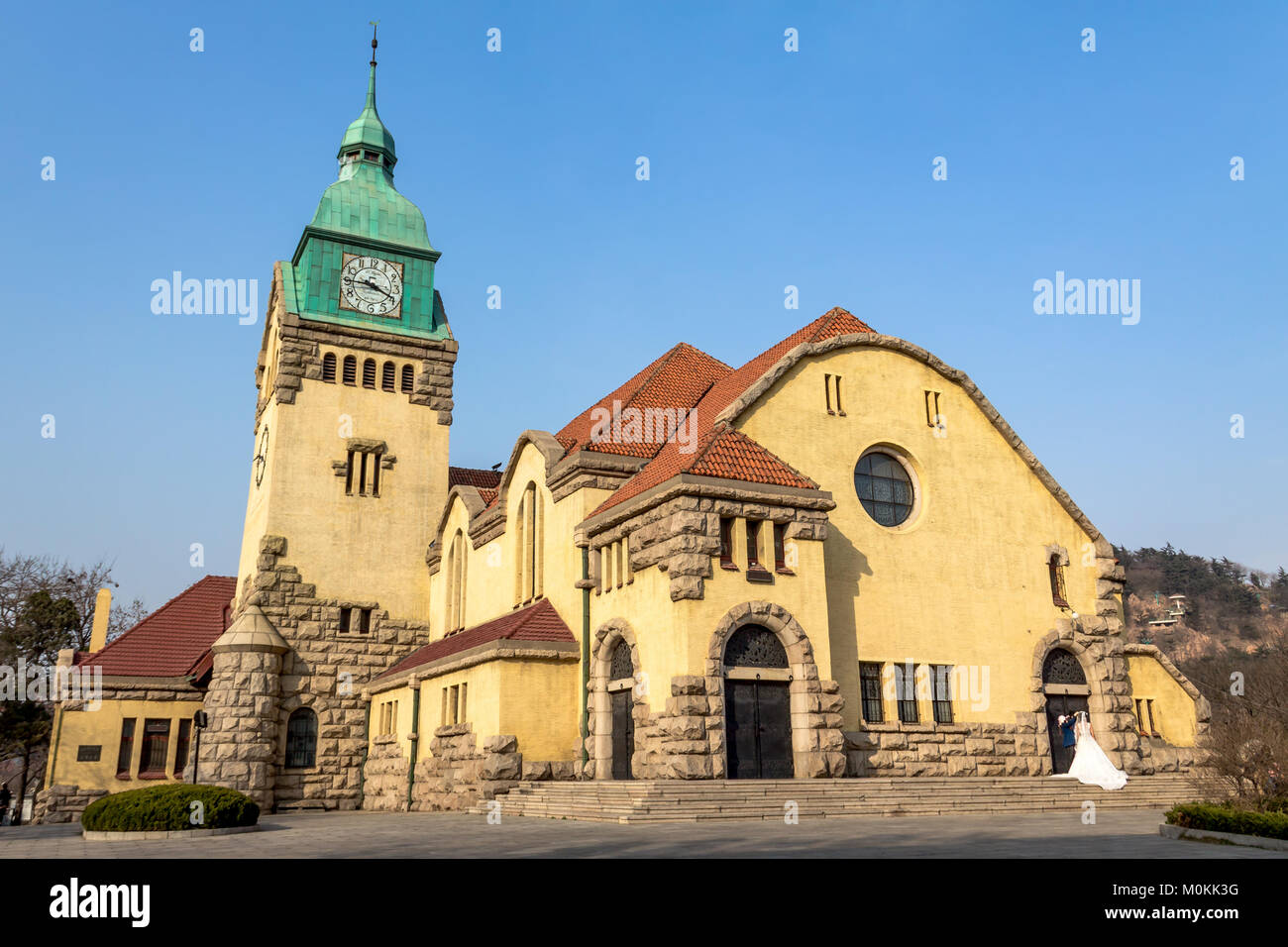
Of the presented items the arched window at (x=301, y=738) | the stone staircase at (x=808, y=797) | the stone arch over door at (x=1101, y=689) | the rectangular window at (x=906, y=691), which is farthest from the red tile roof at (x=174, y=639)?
the stone arch over door at (x=1101, y=689)

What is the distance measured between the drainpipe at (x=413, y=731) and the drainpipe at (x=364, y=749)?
157 inches

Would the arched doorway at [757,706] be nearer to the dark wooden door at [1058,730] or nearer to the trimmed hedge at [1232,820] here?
the trimmed hedge at [1232,820]

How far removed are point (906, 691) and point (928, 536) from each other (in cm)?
414

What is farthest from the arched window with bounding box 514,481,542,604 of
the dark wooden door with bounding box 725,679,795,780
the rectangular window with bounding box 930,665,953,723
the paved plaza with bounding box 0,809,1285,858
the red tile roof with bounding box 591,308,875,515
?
the rectangular window with bounding box 930,665,953,723

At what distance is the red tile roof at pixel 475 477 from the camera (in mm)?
38094

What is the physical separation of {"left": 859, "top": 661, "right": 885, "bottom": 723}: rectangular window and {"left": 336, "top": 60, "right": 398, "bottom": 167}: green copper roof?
88.8 ft

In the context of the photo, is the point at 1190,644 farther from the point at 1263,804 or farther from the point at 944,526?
the point at 1263,804

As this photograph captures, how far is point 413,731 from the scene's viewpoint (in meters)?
28.2

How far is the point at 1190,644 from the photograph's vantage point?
356 feet

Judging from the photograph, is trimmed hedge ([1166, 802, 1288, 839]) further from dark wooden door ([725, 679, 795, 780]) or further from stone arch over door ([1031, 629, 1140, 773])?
stone arch over door ([1031, 629, 1140, 773])

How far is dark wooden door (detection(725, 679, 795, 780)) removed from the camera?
2016 centimetres
